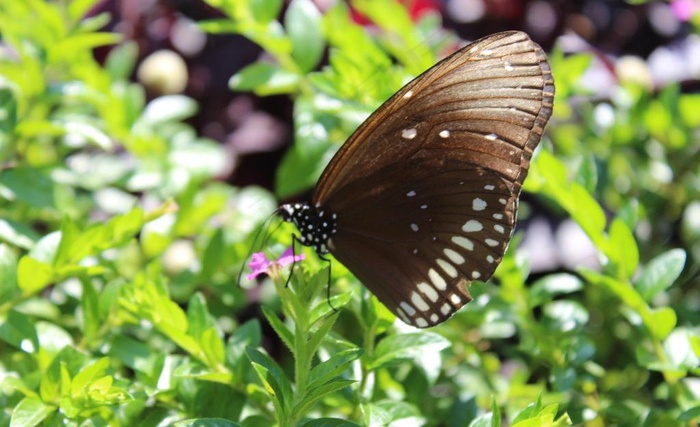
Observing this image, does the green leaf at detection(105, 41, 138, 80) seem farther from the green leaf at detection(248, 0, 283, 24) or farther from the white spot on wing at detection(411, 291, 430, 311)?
the white spot on wing at detection(411, 291, 430, 311)

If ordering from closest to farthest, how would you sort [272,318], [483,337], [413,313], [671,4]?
[272,318] → [413,313] → [483,337] → [671,4]

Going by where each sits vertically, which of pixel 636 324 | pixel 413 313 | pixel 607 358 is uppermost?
pixel 413 313

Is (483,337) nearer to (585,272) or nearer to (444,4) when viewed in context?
(585,272)

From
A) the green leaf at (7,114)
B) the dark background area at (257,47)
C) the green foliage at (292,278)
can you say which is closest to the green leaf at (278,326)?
the green foliage at (292,278)

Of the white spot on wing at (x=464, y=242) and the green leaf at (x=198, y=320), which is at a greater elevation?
the white spot on wing at (x=464, y=242)

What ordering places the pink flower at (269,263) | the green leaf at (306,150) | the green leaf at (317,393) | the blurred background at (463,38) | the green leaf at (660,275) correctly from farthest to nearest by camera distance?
the blurred background at (463,38), the green leaf at (306,150), the green leaf at (660,275), the pink flower at (269,263), the green leaf at (317,393)

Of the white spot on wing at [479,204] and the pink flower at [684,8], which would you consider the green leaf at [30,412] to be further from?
the pink flower at [684,8]

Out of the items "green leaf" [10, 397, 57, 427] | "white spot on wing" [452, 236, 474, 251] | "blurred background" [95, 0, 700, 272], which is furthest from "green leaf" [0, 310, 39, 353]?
"blurred background" [95, 0, 700, 272]

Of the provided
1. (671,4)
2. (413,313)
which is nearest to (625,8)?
(671,4)
